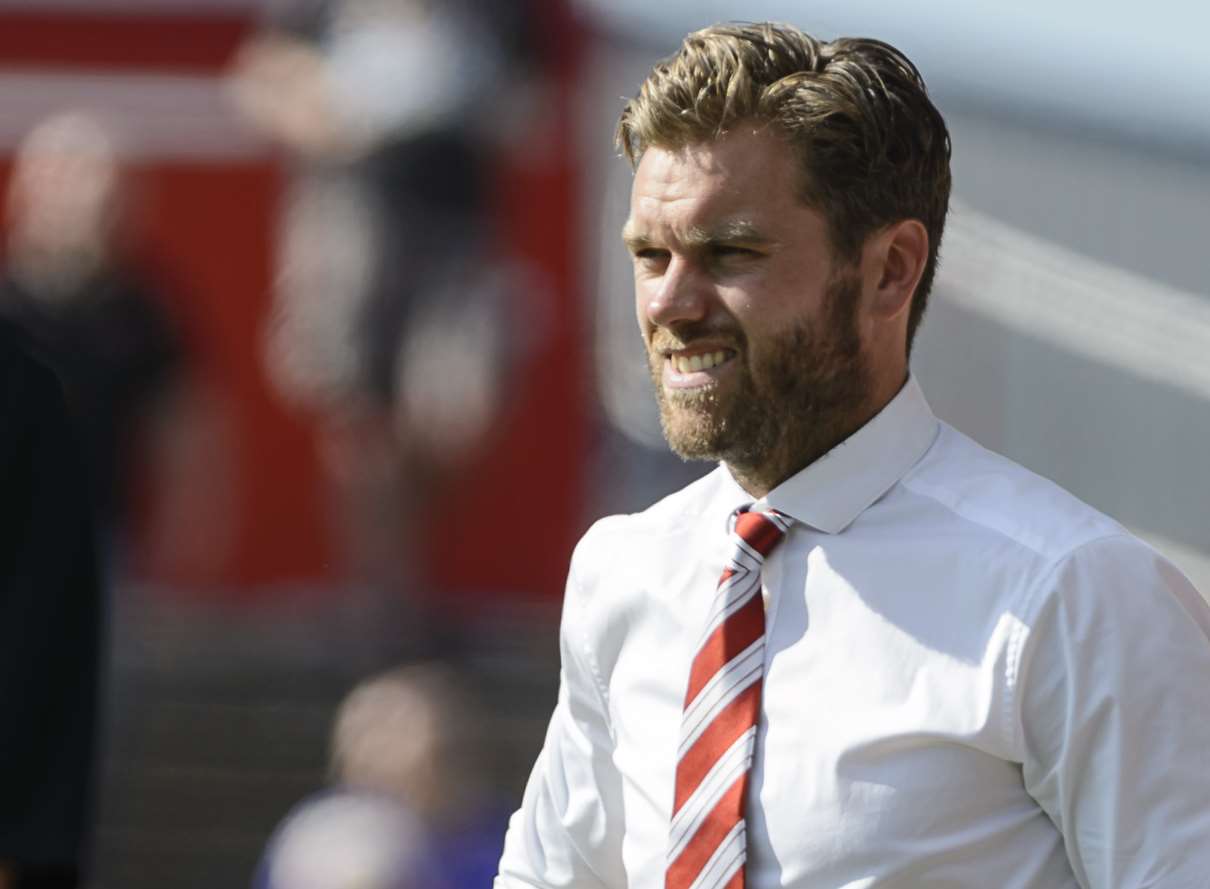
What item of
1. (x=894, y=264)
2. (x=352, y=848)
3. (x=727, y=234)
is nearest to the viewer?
(x=727, y=234)

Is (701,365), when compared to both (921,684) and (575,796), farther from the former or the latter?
(575,796)

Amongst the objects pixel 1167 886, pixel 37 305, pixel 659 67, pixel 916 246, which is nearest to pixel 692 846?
pixel 1167 886

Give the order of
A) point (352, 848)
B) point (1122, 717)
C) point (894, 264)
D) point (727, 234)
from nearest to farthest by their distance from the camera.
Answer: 1. point (1122, 717)
2. point (727, 234)
3. point (894, 264)
4. point (352, 848)

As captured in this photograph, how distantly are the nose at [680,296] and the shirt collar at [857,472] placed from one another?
20cm

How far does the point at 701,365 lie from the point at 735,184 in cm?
18

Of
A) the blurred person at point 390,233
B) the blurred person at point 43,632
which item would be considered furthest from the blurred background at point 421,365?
the blurred person at point 43,632

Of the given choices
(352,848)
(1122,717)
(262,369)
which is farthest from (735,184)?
(262,369)

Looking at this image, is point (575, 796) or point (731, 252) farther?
point (575, 796)

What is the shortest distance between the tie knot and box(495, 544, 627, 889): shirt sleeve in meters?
0.25

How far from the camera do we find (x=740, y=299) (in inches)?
91.2

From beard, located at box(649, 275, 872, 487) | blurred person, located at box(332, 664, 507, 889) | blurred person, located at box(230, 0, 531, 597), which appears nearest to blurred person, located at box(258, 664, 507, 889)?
blurred person, located at box(332, 664, 507, 889)

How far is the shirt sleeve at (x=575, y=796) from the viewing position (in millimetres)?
2506

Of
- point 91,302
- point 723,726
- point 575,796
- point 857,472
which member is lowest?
point 91,302

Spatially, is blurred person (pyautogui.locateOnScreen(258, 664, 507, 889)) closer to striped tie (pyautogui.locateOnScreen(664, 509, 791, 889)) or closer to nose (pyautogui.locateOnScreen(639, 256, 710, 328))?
striped tie (pyautogui.locateOnScreen(664, 509, 791, 889))
